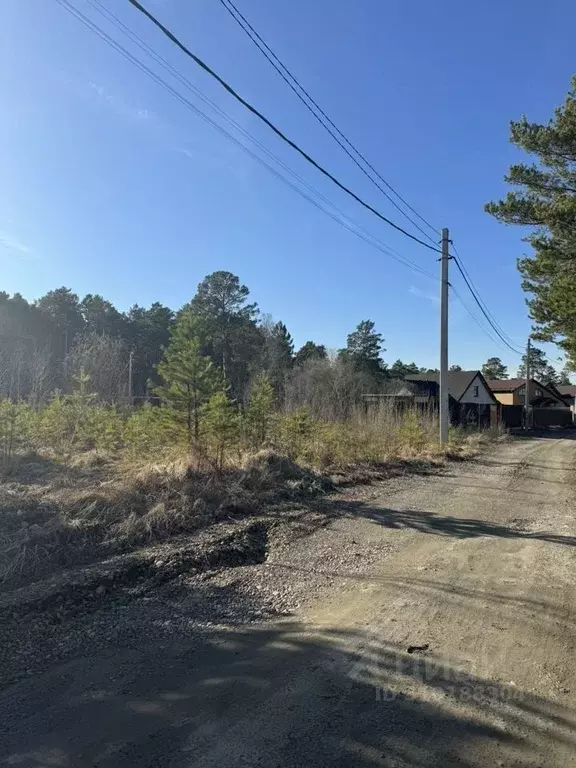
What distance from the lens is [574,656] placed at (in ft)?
12.1

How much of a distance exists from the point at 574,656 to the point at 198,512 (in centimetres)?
517

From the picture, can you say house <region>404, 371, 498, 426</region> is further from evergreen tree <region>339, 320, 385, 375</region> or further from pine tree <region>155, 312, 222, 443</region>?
pine tree <region>155, 312, 222, 443</region>

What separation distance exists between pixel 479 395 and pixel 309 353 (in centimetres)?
2240

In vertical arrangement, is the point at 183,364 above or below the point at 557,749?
above

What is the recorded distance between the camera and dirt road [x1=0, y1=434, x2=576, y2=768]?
265cm

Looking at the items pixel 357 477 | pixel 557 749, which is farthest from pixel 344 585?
pixel 357 477

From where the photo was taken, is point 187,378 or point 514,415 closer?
point 187,378

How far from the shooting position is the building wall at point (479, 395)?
172ft

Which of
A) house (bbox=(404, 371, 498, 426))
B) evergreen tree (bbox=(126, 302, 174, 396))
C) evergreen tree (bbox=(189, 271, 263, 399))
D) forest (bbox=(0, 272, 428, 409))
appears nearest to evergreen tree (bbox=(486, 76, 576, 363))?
forest (bbox=(0, 272, 428, 409))

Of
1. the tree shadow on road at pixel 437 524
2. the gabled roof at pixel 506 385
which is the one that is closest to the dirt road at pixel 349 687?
the tree shadow on road at pixel 437 524

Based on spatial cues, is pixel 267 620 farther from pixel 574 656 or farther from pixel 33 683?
pixel 574 656

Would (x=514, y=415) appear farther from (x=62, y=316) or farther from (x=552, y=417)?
(x=62, y=316)

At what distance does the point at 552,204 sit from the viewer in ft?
42.5

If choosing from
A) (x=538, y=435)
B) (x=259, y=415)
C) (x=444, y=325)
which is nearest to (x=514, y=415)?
(x=538, y=435)
